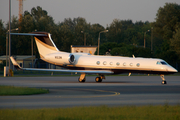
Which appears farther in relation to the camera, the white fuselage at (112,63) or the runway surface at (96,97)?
the white fuselage at (112,63)

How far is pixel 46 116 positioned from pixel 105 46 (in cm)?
6025

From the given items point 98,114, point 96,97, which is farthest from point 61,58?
point 98,114

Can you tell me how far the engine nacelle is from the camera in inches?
1276

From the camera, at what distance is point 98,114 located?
10398 millimetres

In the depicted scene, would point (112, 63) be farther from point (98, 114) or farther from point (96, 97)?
point (98, 114)

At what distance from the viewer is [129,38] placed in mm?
121125

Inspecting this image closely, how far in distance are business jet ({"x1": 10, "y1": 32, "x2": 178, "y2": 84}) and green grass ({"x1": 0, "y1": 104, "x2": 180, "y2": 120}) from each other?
57.1 ft

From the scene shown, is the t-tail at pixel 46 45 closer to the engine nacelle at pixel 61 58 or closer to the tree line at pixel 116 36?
the engine nacelle at pixel 61 58

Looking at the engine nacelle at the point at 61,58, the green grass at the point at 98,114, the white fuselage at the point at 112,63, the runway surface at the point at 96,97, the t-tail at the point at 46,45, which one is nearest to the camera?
the green grass at the point at 98,114

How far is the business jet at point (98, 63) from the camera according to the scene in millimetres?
28922

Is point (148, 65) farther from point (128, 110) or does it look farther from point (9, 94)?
point (128, 110)

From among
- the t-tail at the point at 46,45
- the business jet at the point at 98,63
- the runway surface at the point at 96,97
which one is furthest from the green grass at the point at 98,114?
the t-tail at the point at 46,45

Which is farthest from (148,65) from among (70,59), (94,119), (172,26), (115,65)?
(172,26)

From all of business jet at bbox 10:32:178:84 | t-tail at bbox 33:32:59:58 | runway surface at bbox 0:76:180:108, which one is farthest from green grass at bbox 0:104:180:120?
t-tail at bbox 33:32:59:58
